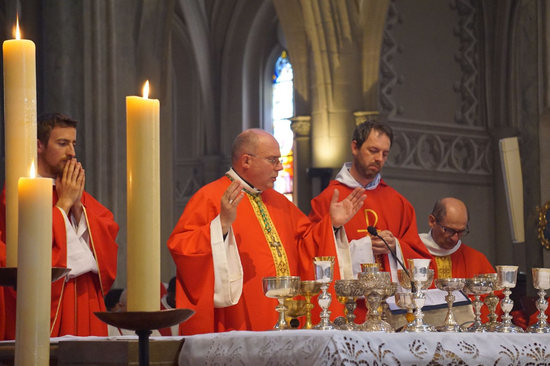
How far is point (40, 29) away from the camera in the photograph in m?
7.76

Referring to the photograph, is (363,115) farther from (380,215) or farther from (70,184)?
(70,184)

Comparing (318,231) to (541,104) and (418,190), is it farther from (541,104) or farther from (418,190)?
(418,190)

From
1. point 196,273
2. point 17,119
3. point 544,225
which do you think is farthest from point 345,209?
point 544,225

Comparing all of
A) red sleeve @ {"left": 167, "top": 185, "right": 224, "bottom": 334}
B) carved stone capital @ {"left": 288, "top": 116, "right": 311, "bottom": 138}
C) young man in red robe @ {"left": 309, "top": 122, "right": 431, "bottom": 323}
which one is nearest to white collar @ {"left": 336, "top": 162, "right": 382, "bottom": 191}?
young man in red robe @ {"left": 309, "top": 122, "right": 431, "bottom": 323}

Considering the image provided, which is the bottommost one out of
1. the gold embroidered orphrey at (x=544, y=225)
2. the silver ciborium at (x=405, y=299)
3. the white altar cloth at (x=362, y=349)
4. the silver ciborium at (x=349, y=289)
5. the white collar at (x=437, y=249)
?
the white altar cloth at (x=362, y=349)

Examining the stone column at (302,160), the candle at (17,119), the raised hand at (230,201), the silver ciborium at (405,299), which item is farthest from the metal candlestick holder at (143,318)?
the stone column at (302,160)

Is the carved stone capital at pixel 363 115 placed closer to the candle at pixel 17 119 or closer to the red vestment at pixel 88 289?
the red vestment at pixel 88 289

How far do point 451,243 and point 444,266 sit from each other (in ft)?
0.58

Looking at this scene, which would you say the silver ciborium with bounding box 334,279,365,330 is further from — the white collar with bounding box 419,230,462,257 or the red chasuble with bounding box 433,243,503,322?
the red chasuble with bounding box 433,243,503,322

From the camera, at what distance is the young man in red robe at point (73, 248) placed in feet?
12.4

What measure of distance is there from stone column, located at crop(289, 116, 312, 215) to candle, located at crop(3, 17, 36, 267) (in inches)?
456

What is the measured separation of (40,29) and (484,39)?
907cm

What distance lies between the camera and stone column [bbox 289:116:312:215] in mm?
13625

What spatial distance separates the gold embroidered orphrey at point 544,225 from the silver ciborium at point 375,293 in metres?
4.93
